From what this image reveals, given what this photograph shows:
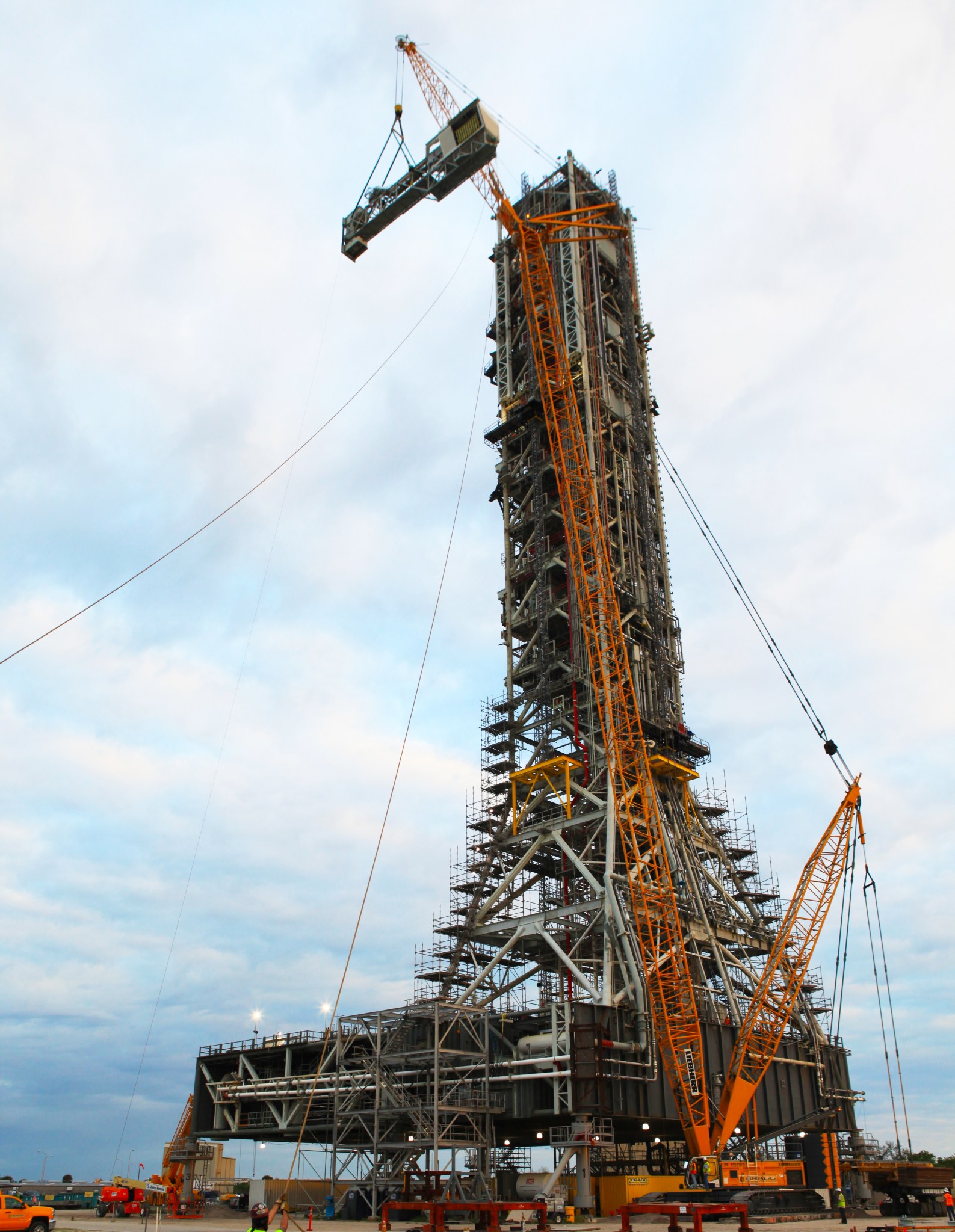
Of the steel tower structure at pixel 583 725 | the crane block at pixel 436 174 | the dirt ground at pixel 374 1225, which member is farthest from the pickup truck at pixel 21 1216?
the crane block at pixel 436 174

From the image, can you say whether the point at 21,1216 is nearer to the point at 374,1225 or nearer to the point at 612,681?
the point at 374,1225

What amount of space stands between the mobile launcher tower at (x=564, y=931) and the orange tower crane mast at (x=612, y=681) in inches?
38.5

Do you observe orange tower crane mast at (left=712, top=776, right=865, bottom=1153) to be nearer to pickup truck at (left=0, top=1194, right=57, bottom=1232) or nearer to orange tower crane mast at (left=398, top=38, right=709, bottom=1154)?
orange tower crane mast at (left=398, top=38, right=709, bottom=1154)

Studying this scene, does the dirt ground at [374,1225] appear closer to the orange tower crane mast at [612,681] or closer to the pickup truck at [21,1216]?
the pickup truck at [21,1216]

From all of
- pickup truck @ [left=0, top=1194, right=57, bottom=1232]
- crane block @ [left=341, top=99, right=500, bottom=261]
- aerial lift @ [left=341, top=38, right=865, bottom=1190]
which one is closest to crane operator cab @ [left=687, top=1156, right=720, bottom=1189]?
aerial lift @ [left=341, top=38, right=865, bottom=1190]

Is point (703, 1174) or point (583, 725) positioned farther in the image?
point (583, 725)

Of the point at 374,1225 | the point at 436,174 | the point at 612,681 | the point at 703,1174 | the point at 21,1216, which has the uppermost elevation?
the point at 436,174

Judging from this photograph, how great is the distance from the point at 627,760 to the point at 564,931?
10515 millimetres

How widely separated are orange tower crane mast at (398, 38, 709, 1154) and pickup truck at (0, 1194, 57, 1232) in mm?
28289

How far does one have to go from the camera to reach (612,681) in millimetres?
60750

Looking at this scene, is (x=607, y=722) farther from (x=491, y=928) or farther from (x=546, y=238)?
(x=546, y=238)

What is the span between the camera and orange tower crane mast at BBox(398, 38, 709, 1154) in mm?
50531

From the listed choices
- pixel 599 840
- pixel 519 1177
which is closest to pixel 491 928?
pixel 599 840

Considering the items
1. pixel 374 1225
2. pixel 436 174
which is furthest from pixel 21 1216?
pixel 436 174
